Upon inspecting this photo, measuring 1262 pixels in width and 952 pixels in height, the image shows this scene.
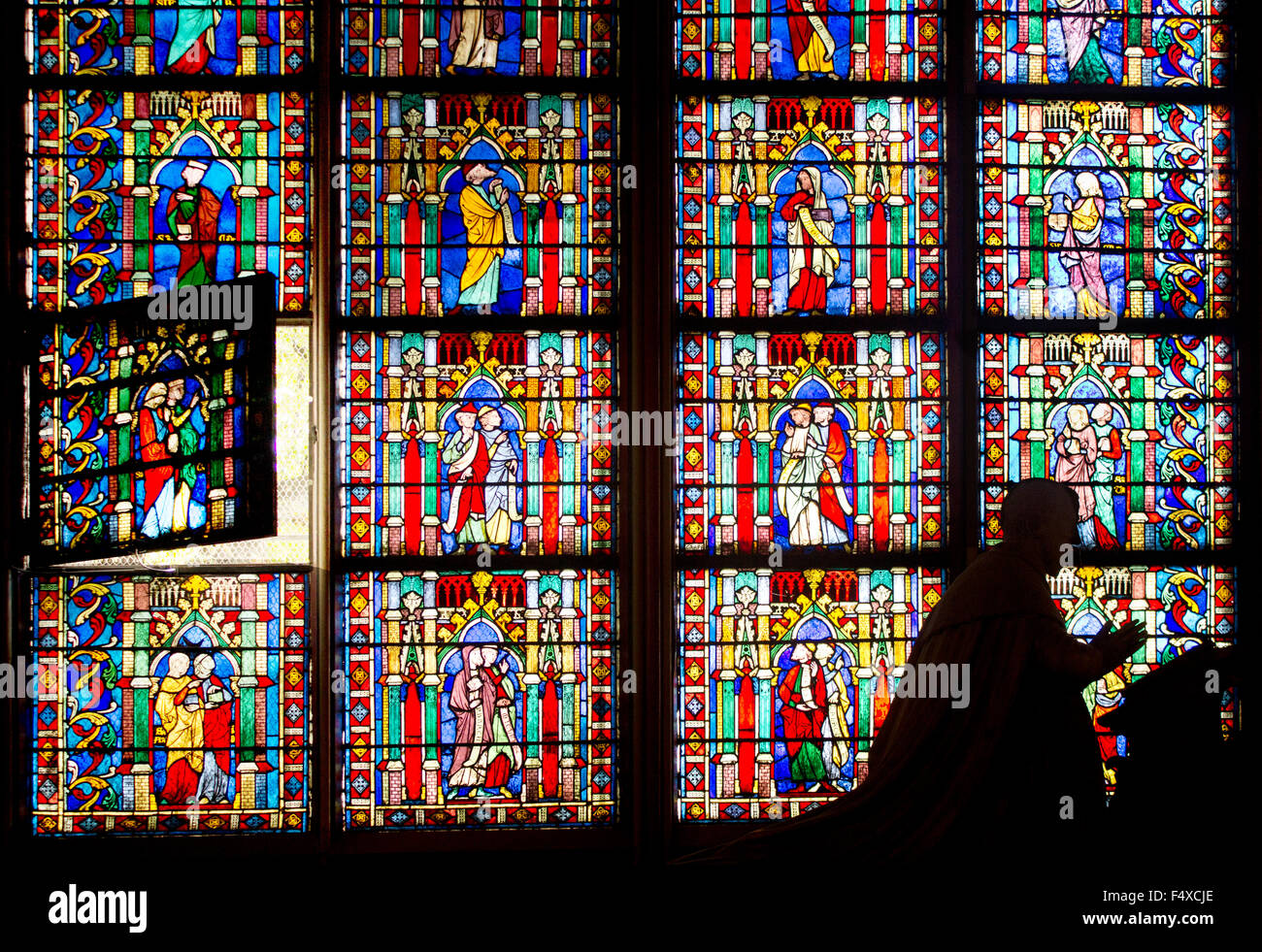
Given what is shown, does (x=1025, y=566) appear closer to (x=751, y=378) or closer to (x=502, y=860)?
(x=751, y=378)

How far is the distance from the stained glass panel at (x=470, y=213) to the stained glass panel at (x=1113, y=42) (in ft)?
4.84

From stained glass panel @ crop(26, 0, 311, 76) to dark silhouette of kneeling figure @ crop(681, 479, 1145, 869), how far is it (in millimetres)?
2836

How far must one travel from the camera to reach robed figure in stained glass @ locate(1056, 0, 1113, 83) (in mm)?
3988

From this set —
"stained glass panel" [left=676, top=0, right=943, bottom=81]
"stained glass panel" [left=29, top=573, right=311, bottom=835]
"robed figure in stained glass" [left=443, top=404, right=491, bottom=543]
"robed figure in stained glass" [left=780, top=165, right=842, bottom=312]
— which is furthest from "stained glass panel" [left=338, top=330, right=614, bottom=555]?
"stained glass panel" [left=676, top=0, right=943, bottom=81]

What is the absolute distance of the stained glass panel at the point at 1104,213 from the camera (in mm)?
3941

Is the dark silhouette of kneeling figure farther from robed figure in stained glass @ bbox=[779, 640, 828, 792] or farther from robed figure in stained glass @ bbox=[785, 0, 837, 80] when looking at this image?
robed figure in stained glass @ bbox=[785, 0, 837, 80]

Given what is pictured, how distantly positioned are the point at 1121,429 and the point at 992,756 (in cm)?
163

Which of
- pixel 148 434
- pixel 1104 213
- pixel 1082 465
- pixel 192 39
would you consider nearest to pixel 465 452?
pixel 148 434

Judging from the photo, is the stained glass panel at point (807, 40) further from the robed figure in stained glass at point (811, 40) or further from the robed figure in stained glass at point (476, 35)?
the robed figure in stained glass at point (476, 35)

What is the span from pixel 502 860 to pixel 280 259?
6.89 feet

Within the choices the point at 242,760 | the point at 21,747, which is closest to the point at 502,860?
the point at 242,760

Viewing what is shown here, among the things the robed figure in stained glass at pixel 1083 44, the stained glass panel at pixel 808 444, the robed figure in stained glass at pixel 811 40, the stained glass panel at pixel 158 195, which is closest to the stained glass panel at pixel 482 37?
the stained glass panel at pixel 158 195

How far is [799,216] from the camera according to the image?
389cm

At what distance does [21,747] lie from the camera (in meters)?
3.63
